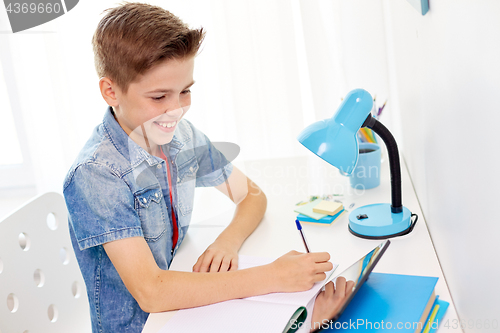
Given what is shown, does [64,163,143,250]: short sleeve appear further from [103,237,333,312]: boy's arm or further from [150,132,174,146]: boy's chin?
[150,132,174,146]: boy's chin

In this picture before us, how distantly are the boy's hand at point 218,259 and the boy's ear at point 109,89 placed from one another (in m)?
0.32

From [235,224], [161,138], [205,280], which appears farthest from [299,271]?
[161,138]

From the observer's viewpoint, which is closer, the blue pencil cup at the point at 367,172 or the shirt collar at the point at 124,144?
the shirt collar at the point at 124,144

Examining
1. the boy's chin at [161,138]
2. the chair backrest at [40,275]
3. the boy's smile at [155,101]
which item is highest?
the boy's smile at [155,101]

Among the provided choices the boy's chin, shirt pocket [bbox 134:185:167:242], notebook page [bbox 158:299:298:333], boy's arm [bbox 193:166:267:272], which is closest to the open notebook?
notebook page [bbox 158:299:298:333]

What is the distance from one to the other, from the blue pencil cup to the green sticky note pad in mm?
128

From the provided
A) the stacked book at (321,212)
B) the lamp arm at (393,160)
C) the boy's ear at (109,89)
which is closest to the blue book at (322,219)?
the stacked book at (321,212)

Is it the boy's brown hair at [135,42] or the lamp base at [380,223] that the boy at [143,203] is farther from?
the lamp base at [380,223]

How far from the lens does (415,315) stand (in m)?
0.50

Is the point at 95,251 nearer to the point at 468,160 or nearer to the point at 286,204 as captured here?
the point at 286,204

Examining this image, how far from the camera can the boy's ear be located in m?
0.75

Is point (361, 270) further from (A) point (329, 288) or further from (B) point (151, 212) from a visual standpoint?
(B) point (151, 212)

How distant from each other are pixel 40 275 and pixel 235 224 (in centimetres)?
40

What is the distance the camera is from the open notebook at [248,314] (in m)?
0.52
